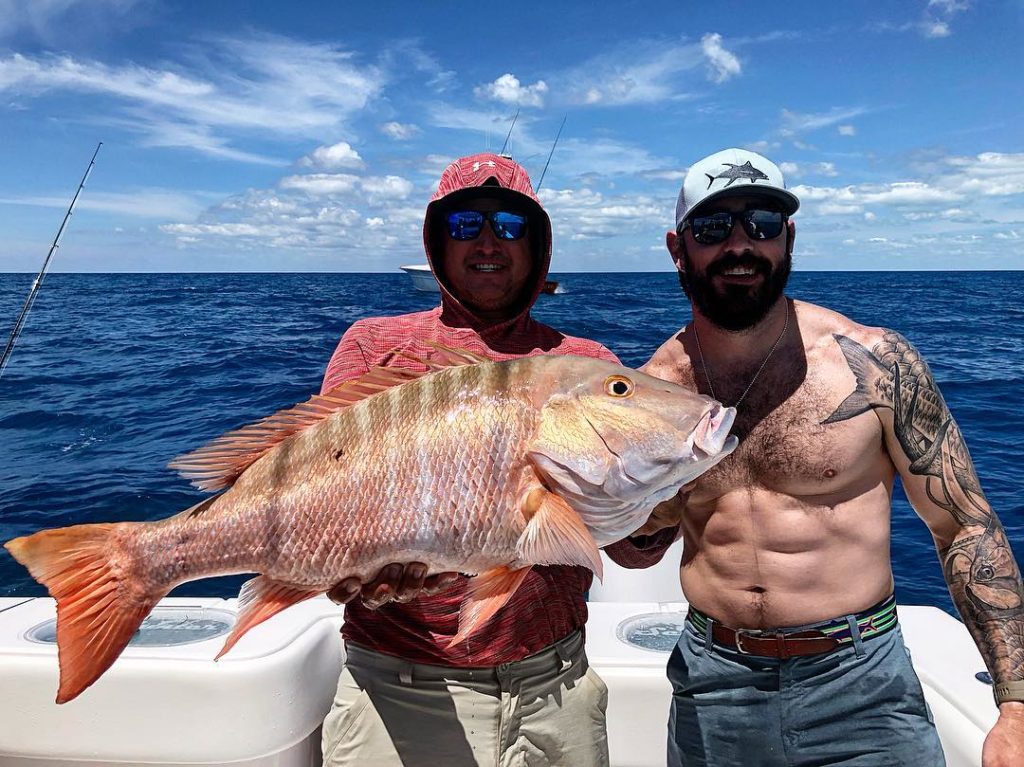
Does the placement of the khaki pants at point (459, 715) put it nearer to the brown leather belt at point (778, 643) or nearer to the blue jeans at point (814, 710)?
the blue jeans at point (814, 710)

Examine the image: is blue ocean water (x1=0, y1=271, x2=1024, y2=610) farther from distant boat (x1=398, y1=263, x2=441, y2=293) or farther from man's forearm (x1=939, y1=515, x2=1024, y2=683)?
distant boat (x1=398, y1=263, x2=441, y2=293)

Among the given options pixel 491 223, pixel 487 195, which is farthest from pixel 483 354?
pixel 487 195

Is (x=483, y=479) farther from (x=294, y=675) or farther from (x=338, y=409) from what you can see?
(x=294, y=675)

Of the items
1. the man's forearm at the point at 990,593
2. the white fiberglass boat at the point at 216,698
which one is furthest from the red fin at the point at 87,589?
the man's forearm at the point at 990,593

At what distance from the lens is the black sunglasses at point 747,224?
2.65 meters

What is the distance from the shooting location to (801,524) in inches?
99.7

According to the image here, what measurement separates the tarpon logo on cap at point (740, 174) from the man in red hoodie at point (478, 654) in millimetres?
677

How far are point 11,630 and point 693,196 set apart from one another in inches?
137

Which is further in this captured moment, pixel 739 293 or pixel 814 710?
pixel 739 293

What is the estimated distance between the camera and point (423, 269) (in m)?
49.1

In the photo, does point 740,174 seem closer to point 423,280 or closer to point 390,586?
point 390,586

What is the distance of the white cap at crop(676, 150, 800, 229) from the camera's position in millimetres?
2609

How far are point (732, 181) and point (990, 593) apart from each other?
5.33 ft

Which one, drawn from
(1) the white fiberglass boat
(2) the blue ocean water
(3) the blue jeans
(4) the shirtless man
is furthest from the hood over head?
(2) the blue ocean water
